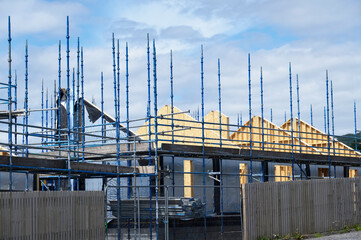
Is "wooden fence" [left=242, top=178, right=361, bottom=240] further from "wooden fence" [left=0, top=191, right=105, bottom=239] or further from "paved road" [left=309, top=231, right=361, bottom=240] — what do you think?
"wooden fence" [left=0, top=191, right=105, bottom=239]

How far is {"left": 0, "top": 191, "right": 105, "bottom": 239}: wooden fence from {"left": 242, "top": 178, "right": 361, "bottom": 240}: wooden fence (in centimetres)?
582

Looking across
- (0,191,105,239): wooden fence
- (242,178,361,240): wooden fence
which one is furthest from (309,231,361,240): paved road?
(0,191,105,239): wooden fence

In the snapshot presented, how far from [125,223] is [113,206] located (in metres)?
1.49

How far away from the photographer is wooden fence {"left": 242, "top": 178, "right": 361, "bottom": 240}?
20344mm

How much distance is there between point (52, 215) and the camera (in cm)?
1526

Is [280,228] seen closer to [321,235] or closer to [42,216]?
[321,235]

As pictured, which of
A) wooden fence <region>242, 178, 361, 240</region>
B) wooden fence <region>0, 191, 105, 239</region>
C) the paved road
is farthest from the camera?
the paved road

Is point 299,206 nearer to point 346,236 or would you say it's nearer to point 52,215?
point 346,236

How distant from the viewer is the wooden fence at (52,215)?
14180mm

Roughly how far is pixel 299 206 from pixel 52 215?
34.8 ft

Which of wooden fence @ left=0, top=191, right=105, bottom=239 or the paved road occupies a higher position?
wooden fence @ left=0, top=191, right=105, bottom=239

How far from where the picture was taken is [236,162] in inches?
1030

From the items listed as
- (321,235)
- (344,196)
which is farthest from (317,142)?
(321,235)

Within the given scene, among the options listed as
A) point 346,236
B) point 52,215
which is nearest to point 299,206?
point 346,236
